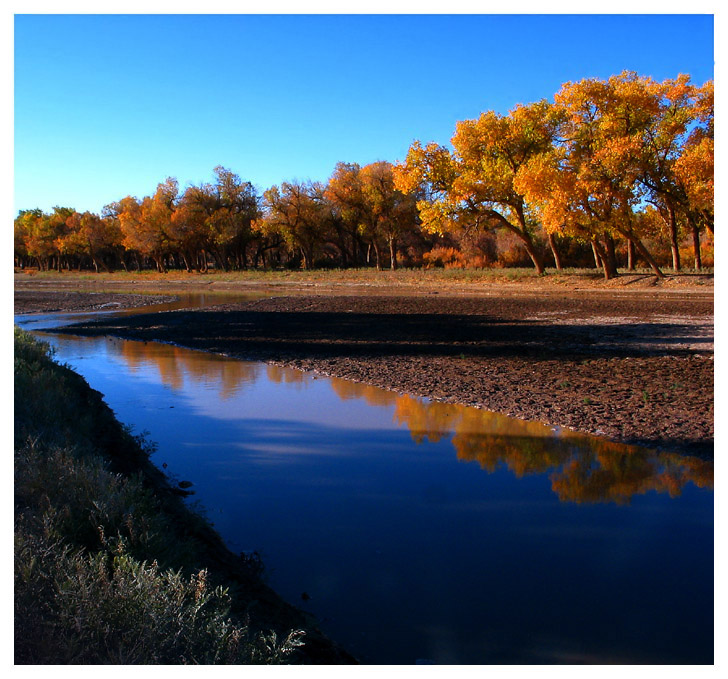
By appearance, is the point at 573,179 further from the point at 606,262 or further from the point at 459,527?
the point at 459,527

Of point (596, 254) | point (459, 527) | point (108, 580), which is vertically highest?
point (596, 254)

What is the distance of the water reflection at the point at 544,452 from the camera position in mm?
7176

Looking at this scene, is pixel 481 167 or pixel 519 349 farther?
pixel 481 167

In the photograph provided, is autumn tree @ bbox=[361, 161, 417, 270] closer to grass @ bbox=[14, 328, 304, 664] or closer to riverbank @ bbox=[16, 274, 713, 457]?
riverbank @ bbox=[16, 274, 713, 457]

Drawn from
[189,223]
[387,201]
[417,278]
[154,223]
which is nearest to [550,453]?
[417,278]

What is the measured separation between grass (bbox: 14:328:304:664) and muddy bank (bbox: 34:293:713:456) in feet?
19.7

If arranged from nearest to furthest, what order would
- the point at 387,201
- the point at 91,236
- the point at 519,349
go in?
the point at 519,349, the point at 387,201, the point at 91,236

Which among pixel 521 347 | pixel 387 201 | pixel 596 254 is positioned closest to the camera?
pixel 521 347

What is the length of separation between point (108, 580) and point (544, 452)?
5651 millimetres

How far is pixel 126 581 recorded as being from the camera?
4.03 meters

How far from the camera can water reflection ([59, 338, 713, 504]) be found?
7.18 m

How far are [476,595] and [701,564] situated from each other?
2.03 metres

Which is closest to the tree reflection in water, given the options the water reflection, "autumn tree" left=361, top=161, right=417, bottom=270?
the water reflection

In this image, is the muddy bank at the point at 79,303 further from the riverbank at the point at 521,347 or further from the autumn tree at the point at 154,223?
the autumn tree at the point at 154,223
